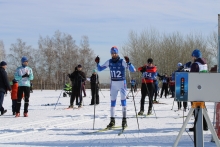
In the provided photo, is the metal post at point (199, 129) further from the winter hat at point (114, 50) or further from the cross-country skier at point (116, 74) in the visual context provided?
the winter hat at point (114, 50)

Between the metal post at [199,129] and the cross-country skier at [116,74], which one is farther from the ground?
the cross-country skier at [116,74]

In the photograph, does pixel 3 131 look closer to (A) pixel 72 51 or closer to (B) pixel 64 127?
(B) pixel 64 127

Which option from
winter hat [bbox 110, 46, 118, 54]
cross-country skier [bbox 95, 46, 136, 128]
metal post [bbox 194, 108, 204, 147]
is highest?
winter hat [bbox 110, 46, 118, 54]

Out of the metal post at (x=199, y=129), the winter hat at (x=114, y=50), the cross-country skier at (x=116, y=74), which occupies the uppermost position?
the winter hat at (x=114, y=50)

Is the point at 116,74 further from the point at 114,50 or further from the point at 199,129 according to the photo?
the point at 199,129

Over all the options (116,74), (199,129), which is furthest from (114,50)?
(199,129)

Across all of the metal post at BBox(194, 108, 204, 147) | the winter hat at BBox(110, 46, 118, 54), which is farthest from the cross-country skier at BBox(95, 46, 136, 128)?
the metal post at BBox(194, 108, 204, 147)

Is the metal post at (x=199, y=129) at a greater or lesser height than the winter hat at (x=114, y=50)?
lesser

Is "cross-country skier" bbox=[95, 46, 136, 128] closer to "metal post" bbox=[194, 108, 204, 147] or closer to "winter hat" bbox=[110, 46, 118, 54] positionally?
"winter hat" bbox=[110, 46, 118, 54]

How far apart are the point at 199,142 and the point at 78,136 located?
3.86m

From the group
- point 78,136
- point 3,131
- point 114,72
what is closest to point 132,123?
point 114,72

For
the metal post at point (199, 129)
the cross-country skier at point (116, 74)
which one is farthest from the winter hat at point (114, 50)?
the metal post at point (199, 129)

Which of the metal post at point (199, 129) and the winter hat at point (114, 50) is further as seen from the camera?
the winter hat at point (114, 50)

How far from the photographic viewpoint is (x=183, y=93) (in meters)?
4.36
